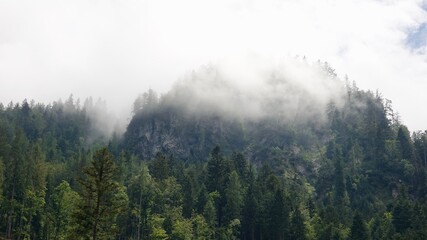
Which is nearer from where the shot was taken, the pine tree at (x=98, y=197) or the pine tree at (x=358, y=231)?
the pine tree at (x=98, y=197)

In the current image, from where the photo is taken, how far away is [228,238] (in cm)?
10169

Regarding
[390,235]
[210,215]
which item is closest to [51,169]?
[210,215]

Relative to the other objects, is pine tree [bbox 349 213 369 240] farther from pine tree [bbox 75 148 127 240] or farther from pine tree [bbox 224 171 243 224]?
pine tree [bbox 75 148 127 240]

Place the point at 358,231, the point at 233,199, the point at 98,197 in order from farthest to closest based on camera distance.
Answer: the point at 233,199
the point at 358,231
the point at 98,197

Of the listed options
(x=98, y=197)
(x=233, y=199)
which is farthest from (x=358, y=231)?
(x=98, y=197)

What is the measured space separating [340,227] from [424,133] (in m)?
92.8

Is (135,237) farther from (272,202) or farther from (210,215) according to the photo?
(272,202)

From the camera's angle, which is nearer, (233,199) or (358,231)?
(358,231)

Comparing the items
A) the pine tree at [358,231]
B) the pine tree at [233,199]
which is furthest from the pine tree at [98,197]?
the pine tree at [358,231]

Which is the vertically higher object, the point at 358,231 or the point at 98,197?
the point at 98,197

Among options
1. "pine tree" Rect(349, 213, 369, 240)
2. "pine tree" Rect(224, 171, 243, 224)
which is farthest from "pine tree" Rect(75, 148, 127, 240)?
"pine tree" Rect(349, 213, 369, 240)

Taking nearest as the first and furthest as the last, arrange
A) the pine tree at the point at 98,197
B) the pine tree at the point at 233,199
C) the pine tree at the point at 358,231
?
the pine tree at the point at 98,197 → the pine tree at the point at 358,231 → the pine tree at the point at 233,199

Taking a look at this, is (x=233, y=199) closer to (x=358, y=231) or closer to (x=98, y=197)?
(x=358, y=231)

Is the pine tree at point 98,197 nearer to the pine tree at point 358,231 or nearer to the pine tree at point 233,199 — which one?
the pine tree at point 233,199
